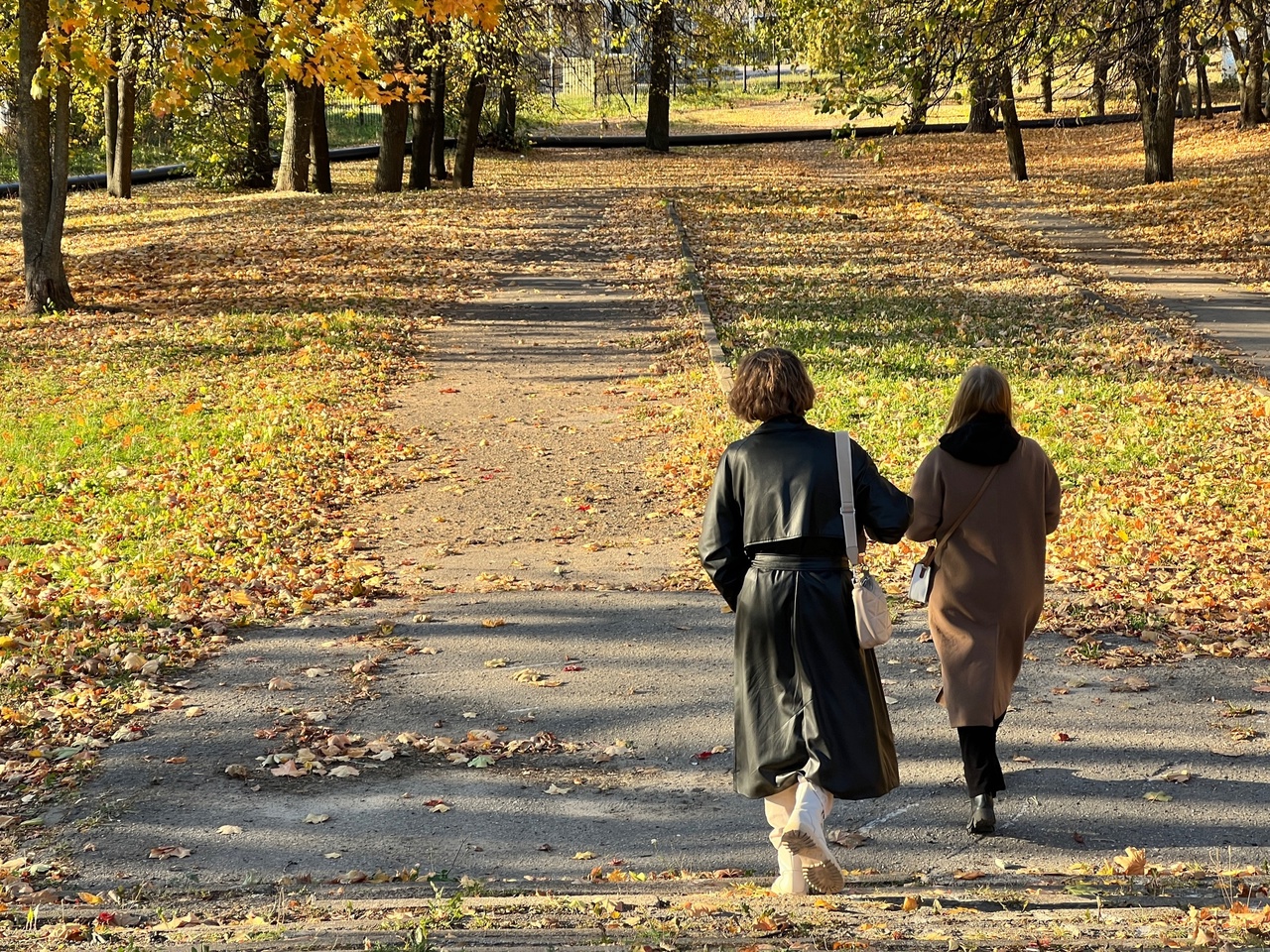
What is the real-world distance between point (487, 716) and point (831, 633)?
2.23 meters

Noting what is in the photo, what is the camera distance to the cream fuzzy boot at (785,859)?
4121 mm

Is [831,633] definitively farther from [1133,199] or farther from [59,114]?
[1133,199]

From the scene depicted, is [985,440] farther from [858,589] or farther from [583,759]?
[583,759]

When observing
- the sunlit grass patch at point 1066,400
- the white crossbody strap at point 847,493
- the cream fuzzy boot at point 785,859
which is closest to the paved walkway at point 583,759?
the cream fuzzy boot at point 785,859

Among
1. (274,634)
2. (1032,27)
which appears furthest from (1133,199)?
(274,634)

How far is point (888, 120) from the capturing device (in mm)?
54594

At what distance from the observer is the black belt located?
13.8ft

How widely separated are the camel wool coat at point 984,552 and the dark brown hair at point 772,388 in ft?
2.60

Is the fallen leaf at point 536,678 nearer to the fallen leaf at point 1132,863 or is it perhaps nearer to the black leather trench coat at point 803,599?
the black leather trench coat at point 803,599

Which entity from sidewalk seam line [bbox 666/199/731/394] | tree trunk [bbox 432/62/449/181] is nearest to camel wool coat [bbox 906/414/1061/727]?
sidewalk seam line [bbox 666/199/731/394]

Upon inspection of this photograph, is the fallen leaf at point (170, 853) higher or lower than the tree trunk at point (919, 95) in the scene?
lower

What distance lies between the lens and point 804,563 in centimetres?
420

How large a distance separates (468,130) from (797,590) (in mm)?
29503

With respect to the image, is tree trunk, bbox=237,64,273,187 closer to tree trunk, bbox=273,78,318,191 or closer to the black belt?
tree trunk, bbox=273,78,318,191
